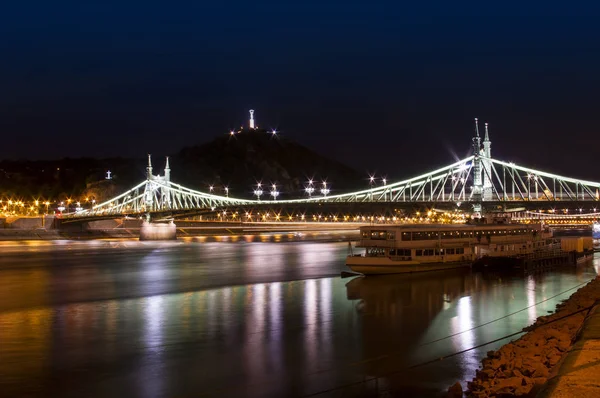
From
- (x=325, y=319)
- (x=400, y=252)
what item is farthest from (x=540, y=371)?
(x=400, y=252)

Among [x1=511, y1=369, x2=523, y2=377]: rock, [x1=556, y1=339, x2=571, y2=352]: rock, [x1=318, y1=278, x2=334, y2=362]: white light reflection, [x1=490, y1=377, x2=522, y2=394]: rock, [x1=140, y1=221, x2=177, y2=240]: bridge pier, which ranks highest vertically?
[x1=140, y1=221, x2=177, y2=240]: bridge pier

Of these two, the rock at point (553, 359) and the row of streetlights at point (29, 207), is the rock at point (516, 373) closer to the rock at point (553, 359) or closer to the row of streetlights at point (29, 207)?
the rock at point (553, 359)

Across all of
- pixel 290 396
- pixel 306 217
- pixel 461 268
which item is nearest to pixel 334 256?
pixel 461 268

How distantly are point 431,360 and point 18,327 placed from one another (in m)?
12.6

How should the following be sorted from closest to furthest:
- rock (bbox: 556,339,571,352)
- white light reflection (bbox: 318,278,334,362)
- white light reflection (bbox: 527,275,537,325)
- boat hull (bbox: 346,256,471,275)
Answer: rock (bbox: 556,339,571,352), white light reflection (bbox: 318,278,334,362), white light reflection (bbox: 527,275,537,325), boat hull (bbox: 346,256,471,275)

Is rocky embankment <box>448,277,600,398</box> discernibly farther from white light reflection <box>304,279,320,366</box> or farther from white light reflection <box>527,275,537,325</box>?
white light reflection <box>304,279,320,366</box>

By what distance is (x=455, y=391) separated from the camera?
12664 millimetres

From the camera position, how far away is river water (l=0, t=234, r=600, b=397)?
14.0m

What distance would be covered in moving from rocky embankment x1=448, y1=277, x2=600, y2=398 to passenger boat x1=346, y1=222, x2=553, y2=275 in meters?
16.1

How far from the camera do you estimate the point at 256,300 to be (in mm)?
26734

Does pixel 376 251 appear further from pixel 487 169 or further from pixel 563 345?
pixel 487 169

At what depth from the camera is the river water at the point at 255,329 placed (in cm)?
1404

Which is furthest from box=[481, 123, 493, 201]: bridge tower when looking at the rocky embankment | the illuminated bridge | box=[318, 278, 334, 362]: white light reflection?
the rocky embankment

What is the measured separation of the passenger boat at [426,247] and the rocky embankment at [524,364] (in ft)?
52.7
